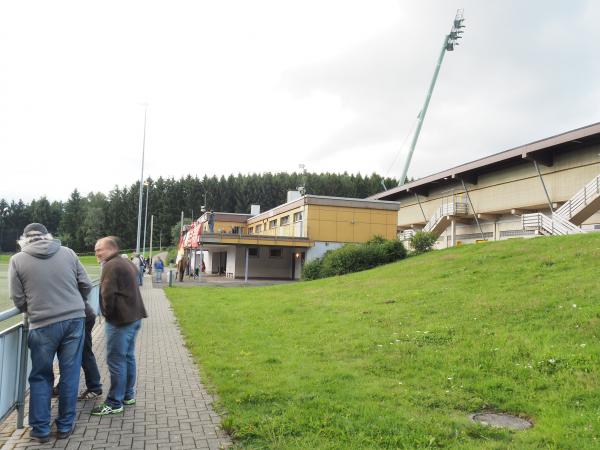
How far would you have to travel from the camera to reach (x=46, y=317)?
4.55m

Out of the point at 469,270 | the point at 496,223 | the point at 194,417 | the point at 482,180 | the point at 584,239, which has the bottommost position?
the point at 194,417

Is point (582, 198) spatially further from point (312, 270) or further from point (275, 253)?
point (275, 253)

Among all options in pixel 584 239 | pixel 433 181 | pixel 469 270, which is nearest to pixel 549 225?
pixel 584 239

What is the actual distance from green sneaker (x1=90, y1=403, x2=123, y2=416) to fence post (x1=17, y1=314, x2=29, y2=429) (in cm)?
67

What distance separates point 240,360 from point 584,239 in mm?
13105

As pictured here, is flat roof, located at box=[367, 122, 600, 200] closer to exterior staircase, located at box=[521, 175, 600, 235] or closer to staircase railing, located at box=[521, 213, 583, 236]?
exterior staircase, located at box=[521, 175, 600, 235]

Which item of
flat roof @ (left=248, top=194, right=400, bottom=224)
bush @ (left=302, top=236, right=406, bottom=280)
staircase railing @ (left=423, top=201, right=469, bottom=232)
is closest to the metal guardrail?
bush @ (left=302, top=236, right=406, bottom=280)

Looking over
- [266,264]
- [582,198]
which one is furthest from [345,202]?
[582,198]

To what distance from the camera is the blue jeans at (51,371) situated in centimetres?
454

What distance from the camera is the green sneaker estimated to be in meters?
5.27

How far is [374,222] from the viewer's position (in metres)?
39.0

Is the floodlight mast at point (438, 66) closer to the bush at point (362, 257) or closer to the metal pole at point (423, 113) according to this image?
the metal pole at point (423, 113)

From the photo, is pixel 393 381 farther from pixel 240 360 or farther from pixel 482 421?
pixel 240 360

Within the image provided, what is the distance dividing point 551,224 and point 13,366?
25.8 m
